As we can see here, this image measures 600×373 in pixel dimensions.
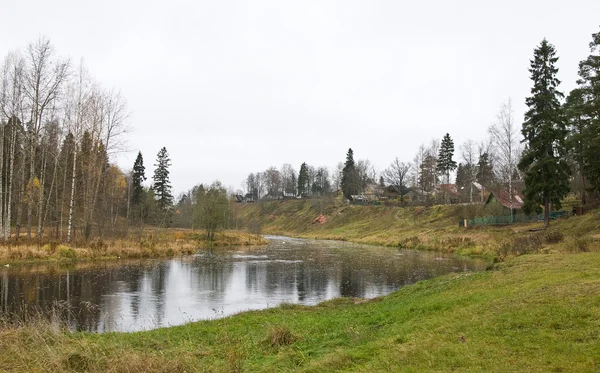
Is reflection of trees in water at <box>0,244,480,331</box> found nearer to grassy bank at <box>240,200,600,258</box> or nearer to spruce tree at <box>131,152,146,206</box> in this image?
grassy bank at <box>240,200,600,258</box>

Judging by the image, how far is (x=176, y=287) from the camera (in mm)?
21312

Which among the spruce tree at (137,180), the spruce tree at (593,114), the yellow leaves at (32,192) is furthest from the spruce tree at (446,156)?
the yellow leaves at (32,192)

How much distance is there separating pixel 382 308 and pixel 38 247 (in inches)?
943

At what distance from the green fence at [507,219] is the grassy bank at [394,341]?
3638cm

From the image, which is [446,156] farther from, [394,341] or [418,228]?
[394,341]

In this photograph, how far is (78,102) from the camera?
34.3 meters

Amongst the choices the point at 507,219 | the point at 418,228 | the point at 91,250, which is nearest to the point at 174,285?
the point at 91,250

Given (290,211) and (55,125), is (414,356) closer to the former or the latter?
(55,125)

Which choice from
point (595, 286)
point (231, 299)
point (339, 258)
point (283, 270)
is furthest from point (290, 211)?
point (595, 286)

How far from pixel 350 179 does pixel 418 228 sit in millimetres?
51124

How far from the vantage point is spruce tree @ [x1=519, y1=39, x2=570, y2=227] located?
1470 inches

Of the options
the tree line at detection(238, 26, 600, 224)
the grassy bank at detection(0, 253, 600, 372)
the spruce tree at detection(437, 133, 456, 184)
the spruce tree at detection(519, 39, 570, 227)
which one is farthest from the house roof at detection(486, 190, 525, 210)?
the grassy bank at detection(0, 253, 600, 372)

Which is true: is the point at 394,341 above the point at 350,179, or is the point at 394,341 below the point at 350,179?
below

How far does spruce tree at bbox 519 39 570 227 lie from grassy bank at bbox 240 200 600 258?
10.4ft
